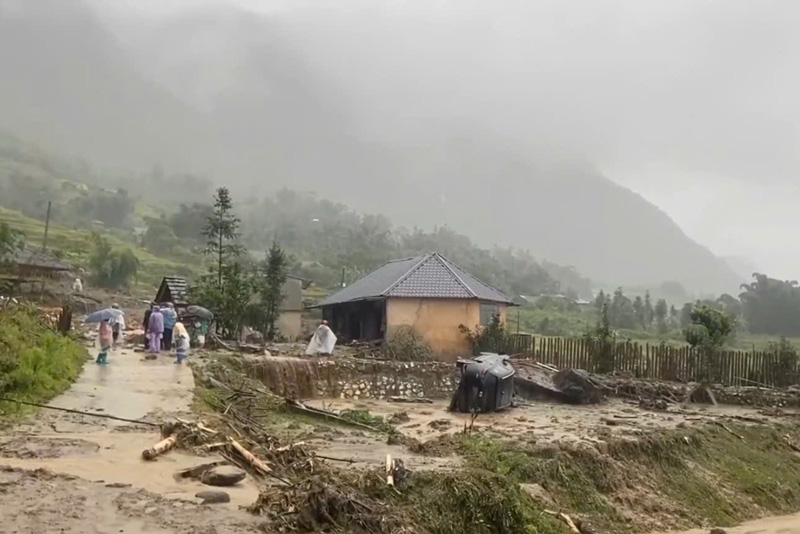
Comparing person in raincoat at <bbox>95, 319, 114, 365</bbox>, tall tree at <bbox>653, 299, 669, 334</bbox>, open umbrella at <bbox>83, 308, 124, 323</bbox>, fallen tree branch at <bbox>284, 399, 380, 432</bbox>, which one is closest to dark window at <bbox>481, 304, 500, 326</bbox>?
open umbrella at <bbox>83, 308, 124, 323</bbox>

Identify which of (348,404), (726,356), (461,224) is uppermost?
(461,224)

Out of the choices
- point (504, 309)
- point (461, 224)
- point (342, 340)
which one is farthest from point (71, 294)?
point (461, 224)

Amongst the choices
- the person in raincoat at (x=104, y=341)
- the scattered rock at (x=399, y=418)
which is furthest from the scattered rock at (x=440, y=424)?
the person in raincoat at (x=104, y=341)

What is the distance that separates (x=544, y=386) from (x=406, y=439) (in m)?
10.5

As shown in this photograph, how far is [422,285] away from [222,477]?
78.0 ft

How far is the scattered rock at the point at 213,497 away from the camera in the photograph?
7.86 m

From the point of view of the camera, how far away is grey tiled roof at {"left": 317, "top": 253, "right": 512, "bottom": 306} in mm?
31422

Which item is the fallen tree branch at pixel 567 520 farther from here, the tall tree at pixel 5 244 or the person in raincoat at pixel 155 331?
the tall tree at pixel 5 244

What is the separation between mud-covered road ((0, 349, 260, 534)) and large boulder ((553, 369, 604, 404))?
12929 millimetres

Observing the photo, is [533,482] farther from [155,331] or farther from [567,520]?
[155,331]

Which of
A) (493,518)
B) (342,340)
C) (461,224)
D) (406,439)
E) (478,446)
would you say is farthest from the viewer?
(461,224)

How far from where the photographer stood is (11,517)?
6871mm

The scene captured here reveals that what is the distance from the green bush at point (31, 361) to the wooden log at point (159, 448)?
3596 mm

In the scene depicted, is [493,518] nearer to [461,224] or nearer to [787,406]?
[787,406]
